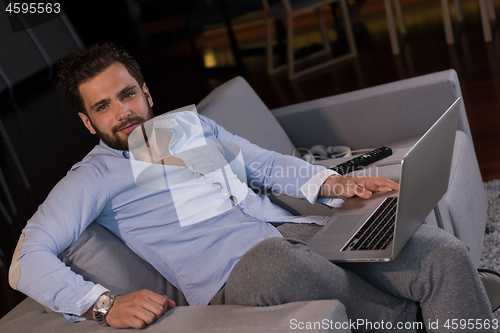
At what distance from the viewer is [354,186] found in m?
1.47

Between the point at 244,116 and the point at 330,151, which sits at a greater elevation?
the point at 244,116

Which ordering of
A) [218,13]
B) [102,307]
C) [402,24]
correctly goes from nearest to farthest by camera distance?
[102,307] → [402,24] → [218,13]

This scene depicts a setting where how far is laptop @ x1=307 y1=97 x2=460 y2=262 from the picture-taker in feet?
3.34

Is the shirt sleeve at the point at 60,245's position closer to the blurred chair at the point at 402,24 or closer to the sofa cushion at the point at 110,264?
the sofa cushion at the point at 110,264

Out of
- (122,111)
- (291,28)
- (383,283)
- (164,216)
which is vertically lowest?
(383,283)

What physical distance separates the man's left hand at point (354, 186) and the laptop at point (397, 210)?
21 millimetres

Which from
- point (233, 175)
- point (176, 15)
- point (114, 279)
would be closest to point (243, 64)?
point (176, 15)

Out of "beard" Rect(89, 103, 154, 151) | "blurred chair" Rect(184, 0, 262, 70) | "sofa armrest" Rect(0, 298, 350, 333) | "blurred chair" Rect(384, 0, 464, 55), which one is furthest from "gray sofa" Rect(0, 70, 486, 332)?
"blurred chair" Rect(184, 0, 262, 70)

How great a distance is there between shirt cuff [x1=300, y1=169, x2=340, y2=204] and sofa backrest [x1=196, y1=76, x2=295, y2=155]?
0.46 meters

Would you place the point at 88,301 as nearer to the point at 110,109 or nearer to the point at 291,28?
the point at 110,109

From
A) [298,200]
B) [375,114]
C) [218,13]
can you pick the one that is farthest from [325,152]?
[218,13]

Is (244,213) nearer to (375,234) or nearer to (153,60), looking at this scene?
(375,234)

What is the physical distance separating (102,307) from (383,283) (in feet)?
2.09

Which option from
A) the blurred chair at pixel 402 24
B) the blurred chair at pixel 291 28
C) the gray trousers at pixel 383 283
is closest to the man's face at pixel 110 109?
the gray trousers at pixel 383 283
